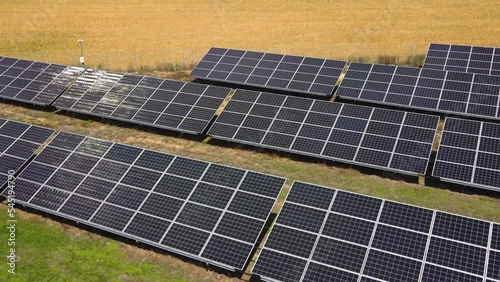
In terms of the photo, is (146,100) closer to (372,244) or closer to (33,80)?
(33,80)

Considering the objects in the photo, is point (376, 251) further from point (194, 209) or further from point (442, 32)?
point (442, 32)

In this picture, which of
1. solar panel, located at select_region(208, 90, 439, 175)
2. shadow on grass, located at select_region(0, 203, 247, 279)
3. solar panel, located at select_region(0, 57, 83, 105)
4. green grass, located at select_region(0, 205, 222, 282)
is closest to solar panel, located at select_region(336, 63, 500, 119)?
solar panel, located at select_region(208, 90, 439, 175)

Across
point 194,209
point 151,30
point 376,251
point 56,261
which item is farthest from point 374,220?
point 151,30

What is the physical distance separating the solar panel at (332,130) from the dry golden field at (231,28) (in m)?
17.0

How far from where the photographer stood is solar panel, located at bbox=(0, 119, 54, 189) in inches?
1024

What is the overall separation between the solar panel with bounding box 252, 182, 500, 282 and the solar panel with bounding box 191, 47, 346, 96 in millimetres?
16435

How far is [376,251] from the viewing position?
60.5 feet

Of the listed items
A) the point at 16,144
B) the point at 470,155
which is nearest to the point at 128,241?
the point at 16,144

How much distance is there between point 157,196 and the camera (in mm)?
22562

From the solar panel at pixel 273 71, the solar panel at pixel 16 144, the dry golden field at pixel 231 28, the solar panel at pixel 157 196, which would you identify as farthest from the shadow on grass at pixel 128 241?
the dry golden field at pixel 231 28

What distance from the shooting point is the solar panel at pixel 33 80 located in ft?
119

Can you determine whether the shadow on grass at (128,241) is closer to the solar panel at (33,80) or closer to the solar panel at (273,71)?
the solar panel at (33,80)

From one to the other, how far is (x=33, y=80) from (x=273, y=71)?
20.9 meters

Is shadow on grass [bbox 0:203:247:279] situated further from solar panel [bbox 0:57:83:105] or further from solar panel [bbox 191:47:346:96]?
solar panel [bbox 191:47:346:96]
